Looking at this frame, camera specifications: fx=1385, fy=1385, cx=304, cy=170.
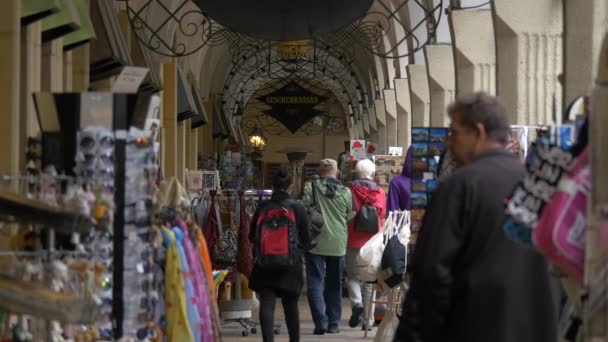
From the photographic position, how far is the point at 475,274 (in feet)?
16.3

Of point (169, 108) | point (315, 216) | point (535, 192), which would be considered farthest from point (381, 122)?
point (535, 192)

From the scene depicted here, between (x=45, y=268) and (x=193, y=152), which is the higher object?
(x=193, y=152)

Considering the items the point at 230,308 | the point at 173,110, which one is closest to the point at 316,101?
the point at 173,110

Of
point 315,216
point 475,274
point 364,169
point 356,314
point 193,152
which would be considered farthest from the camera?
point 193,152

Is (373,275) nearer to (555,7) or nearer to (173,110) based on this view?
(555,7)

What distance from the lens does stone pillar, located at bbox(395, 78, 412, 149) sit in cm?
2570

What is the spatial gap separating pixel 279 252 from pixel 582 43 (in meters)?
2.58

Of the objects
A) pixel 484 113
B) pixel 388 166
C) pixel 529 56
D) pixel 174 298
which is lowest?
pixel 174 298

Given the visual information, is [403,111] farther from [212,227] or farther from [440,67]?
[212,227]

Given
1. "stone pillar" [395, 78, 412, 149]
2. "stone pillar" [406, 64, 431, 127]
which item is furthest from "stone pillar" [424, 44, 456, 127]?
"stone pillar" [395, 78, 412, 149]

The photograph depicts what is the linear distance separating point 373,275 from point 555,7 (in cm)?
321

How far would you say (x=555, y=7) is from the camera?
12555 mm

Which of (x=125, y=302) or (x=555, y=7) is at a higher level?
(x=555, y=7)

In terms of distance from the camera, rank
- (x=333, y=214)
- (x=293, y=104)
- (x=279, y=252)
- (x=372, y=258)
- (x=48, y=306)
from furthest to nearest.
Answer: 1. (x=293, y=104)
2. (x=333, y=214)
3. (x=372, y=258)
4. (x=279, y=252)
5. (x=48, y=306)
